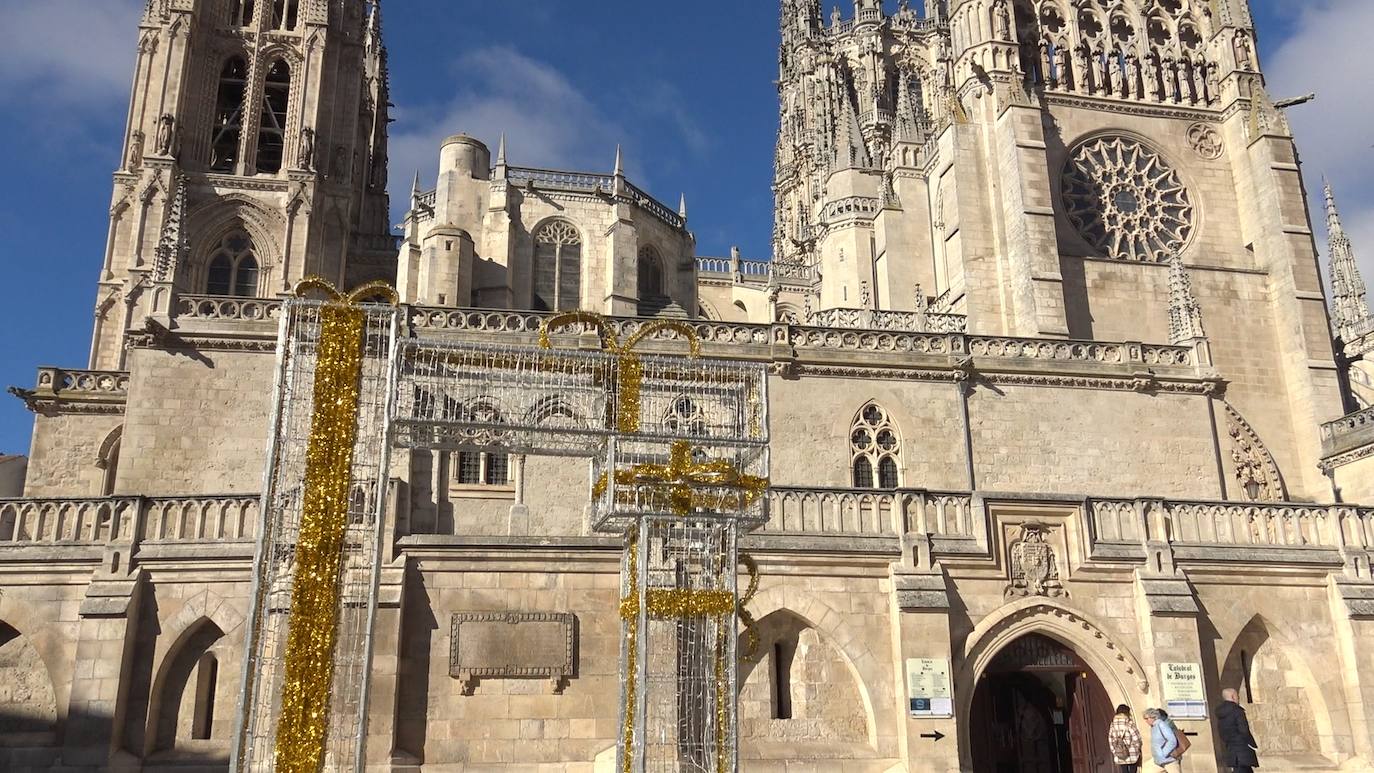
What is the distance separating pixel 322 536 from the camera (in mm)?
11977

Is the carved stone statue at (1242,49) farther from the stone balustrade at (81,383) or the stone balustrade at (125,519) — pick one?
the stone balustrade at (81,383)

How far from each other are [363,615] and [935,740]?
7529mm

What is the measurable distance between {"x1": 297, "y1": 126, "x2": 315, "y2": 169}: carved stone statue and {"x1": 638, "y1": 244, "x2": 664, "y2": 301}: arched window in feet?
35.9

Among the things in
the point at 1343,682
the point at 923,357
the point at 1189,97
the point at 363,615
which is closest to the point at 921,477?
the point at 923,357

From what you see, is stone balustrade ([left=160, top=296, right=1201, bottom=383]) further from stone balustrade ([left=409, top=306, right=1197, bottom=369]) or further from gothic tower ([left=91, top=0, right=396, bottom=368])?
gothic tower ([left=91, top=0, right=396, bottom=368])

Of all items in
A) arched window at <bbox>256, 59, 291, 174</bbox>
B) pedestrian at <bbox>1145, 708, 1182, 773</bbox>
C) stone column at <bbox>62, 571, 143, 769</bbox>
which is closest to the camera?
pedestrian at <bbox>1145, 708, 1182, 773</bbox>

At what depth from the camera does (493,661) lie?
14422 millimetres

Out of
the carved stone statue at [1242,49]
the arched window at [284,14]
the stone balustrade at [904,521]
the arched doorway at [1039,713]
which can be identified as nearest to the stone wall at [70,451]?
the stone balustrade at [904,521]

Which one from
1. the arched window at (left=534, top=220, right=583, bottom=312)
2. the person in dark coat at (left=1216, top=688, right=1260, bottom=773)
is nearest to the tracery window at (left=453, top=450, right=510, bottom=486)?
the person in dark coat at (left=1216, top=688, right=1260, bottom=773)

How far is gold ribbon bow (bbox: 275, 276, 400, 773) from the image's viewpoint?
1145 cm

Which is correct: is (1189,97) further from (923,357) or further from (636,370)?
(636,370)

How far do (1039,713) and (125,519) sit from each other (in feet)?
44.5

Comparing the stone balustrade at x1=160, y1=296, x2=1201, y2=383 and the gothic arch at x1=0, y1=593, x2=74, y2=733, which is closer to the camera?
the gothic arch at x1=0, y1=593, x2=74, y2=733

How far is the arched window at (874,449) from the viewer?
21969 mm
